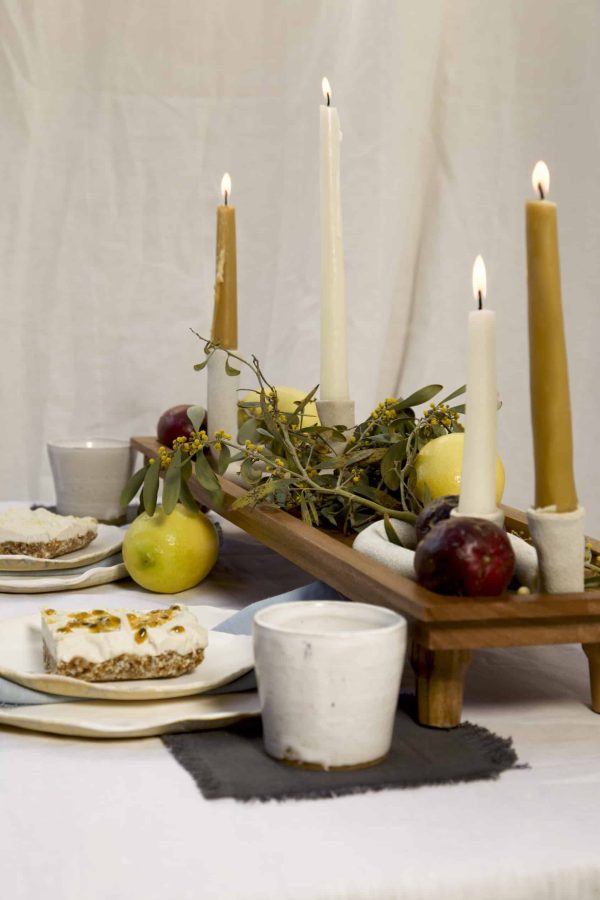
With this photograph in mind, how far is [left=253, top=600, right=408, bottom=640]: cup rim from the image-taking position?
0.51m

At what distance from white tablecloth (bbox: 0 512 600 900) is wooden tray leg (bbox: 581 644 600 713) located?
0.14 ft

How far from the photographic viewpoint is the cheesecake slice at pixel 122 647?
1.97 ft

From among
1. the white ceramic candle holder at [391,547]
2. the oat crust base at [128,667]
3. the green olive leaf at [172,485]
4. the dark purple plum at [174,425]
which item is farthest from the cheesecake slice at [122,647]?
the dark purple plum at [174,425]

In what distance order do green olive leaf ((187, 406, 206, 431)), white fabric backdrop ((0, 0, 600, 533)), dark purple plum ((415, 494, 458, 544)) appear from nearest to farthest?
dark purple plum ((415, 494, 458, 544)) → green olive leaf ((187, 406, 206, 431)) → white fabric backdrop ((0, 0, 600, 533))

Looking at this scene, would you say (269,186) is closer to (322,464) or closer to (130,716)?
(322,464)

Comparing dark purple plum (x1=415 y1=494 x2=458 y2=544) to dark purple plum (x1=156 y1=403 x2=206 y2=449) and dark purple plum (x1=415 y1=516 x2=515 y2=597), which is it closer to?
dark purple plum (x1=415 y1=516 x2=515 y2=597)

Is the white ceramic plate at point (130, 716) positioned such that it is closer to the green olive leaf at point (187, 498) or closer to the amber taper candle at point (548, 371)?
the amber taper candle at point (548, 371)

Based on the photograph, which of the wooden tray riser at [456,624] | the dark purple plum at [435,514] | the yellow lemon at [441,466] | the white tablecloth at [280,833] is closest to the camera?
the white tablecloth at [280,833]

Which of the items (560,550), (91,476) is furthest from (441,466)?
(91,476)

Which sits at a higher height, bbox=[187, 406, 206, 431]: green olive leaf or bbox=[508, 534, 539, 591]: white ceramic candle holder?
bbox=[187, 406, 206, 431]: green olive leaf

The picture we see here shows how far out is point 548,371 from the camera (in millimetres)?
607

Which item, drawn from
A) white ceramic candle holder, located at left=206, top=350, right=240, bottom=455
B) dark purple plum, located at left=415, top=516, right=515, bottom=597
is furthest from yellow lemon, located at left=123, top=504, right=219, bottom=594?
dark purple plum, located at left=415, top=516, right=515, bottom=597

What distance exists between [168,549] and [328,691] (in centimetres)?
37

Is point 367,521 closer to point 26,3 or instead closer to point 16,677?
point 16,677
